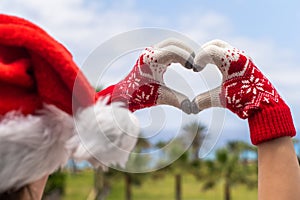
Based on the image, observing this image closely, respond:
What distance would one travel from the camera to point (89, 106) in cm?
90

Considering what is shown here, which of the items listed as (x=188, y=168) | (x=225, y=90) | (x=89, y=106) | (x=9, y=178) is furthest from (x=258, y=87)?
(x=188, y=168)

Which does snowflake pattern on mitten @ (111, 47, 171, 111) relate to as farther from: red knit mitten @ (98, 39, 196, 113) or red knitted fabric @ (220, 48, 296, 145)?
red knitted fabric @ (220, 48, 296, 145)

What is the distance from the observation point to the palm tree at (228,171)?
25344 mm

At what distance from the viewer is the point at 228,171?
83.1 ft

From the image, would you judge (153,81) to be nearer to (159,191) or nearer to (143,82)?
(143,82)

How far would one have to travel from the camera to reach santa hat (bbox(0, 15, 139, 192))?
2.85 ft

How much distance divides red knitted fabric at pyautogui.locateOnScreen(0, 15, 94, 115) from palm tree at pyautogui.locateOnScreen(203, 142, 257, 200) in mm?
24782

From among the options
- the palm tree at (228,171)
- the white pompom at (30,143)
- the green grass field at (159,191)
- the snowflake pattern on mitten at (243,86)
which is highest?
the snowflake pattern on mitten at (243,86)

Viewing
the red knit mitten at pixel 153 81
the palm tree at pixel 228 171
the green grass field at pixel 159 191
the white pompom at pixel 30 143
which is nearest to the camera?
the white pompom at pixel 30 143

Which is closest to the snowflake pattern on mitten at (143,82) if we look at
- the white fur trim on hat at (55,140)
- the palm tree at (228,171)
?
the white fur trim on hat at (55,140)

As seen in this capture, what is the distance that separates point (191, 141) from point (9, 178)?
0.33 meters

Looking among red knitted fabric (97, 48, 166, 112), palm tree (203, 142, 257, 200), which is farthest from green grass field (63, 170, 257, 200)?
red knitted fabric (97, 48, 166, 112)

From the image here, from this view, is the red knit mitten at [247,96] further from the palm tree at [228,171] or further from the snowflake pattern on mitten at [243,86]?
the palm tree at [228,171]

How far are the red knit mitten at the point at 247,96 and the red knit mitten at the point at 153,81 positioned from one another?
4 cm
